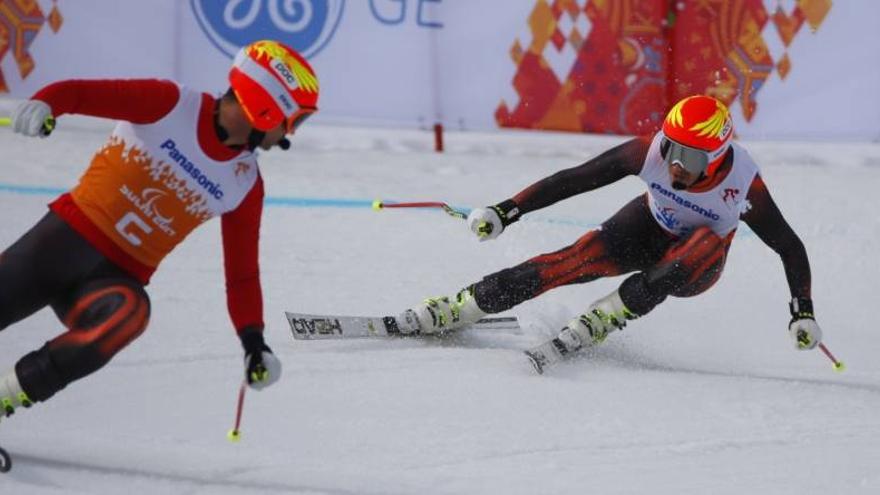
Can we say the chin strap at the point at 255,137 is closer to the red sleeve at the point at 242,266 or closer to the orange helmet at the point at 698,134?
the red sleeve at the point at 242,266

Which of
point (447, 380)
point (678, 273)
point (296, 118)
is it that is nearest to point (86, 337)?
point (296, 118)

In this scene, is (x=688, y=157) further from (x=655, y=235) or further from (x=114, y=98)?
(x=114, y=98)

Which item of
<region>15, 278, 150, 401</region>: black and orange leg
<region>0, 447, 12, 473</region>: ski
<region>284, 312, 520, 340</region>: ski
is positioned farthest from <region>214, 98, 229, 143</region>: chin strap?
<region>284, 312, 520, 340</region>: ski

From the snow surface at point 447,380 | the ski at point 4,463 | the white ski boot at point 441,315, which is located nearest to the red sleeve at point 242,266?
the snow surface at point 447,380

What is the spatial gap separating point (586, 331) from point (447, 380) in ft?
2.08

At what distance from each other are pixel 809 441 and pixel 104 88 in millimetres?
2639

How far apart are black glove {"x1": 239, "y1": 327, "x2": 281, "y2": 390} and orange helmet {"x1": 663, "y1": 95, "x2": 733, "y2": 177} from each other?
1973mm

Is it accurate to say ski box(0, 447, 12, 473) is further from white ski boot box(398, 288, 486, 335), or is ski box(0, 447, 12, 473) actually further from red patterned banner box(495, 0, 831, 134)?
red patterned banner box(495, 0, 831, 134)

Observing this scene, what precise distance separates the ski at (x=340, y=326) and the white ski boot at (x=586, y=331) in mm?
512

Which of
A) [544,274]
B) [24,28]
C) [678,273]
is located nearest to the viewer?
[678,273]

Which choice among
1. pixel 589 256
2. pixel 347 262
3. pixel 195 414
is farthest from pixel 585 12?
pixel 195 414

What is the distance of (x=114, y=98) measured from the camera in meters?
3.97

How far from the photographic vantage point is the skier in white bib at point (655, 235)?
5.32 meters

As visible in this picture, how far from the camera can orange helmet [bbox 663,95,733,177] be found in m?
5.23
